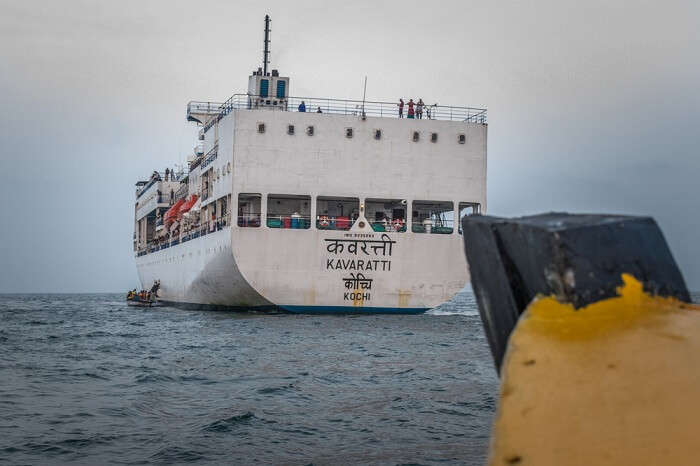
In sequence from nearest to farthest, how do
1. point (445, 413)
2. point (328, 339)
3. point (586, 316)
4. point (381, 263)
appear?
1. point (586, 316)
2. point (445, 413)
3. point (328, 339)
4. point (381, 263)

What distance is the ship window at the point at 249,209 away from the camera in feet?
86.2

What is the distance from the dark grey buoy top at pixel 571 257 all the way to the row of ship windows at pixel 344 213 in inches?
903

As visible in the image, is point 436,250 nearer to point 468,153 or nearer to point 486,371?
point 468,153

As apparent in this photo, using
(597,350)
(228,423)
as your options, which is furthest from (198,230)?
(597,350)

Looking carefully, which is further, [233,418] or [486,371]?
[486,371]

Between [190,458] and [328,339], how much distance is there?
35.0 ft

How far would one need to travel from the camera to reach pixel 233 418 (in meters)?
7.25

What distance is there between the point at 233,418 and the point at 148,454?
4.69ft

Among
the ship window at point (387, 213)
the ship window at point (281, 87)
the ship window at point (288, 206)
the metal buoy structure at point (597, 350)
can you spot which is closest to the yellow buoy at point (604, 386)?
the metal buoy structure at point (597, 350)

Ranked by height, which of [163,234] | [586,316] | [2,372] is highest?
[163,234]

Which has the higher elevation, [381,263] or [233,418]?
[381,263]

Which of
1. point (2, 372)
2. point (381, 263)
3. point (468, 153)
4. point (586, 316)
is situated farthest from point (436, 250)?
point (586, 316)

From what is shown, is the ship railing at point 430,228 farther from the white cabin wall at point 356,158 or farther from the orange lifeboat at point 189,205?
the orange lifeboat at point 189,205

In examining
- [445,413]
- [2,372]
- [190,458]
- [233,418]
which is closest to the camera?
[190,458]
